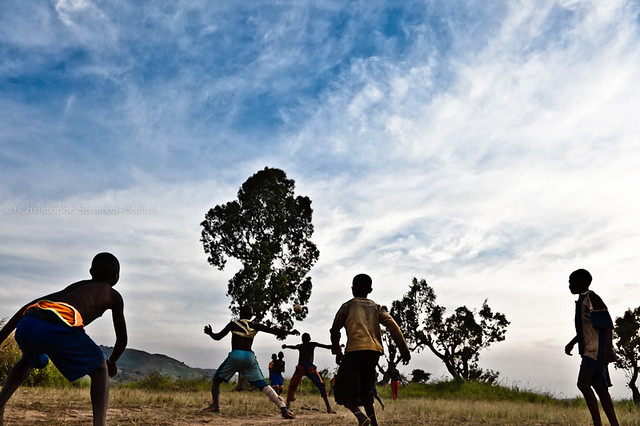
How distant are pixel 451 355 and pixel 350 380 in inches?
1319

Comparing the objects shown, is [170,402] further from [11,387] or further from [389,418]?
[11,387]

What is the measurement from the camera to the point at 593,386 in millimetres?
6707

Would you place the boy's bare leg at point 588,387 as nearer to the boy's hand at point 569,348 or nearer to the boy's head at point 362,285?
the boy's hand at point 569,348

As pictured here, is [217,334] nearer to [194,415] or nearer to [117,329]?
[194,415]

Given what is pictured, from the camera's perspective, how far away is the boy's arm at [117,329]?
15.2ft

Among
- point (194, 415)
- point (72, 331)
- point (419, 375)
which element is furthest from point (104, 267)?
point (419, 375)

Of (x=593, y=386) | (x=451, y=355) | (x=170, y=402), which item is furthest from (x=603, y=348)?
(x=451, y=355)

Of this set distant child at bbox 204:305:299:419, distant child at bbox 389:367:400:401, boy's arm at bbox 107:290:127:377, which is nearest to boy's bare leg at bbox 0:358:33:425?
boy's arm at bbox 107:290:127:377

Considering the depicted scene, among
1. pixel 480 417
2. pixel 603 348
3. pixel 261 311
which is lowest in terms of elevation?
pixel 480 417

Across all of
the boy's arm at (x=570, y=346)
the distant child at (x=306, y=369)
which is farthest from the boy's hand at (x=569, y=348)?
the distant child at (x=306, y=369)

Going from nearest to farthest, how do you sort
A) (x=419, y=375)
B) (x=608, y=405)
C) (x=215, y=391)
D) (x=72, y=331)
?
(x=72, y=331), (x=608, y=405), (x=215, y=391), (x=419, y=375)

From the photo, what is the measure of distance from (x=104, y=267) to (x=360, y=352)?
312 centimetres

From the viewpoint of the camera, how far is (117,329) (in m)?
4.69

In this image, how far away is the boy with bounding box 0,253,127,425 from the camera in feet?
13.9
